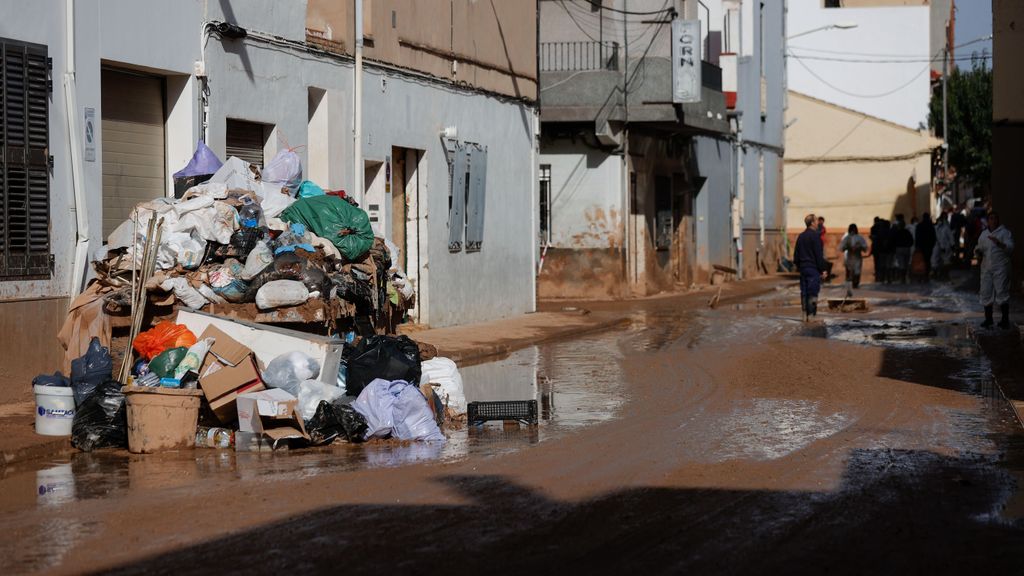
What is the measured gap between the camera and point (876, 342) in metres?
19.2

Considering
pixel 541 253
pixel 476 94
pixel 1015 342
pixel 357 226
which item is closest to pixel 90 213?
pixel 357 226

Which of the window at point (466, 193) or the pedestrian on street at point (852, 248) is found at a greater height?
the window at point (466, 193)

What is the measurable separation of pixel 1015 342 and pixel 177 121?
1171cm

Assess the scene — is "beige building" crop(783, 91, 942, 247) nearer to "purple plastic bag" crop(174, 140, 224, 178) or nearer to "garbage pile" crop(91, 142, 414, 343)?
"garbage pile" crop(91, 142, 414, 343)

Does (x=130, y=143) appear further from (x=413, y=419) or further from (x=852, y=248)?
(x=852, y=248)

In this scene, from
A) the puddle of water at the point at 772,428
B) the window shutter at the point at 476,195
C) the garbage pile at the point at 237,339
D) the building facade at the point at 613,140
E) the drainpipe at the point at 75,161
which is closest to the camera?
the puddle of water at the point at 772,428

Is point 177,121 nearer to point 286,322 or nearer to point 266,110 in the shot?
point 266,110

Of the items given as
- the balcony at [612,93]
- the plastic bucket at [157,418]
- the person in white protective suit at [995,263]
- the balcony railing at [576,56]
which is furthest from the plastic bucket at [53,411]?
the balcony railing at [576,56]

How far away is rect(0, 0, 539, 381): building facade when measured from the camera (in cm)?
1255

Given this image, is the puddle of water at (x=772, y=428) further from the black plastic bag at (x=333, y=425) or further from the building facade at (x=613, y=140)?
the building facade at (x=613, y=140)

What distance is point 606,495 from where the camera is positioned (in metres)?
8.21

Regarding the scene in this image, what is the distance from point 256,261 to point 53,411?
2.89m

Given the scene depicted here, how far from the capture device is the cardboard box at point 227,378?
10680mm

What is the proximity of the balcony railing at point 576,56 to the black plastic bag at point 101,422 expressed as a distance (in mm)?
21600
